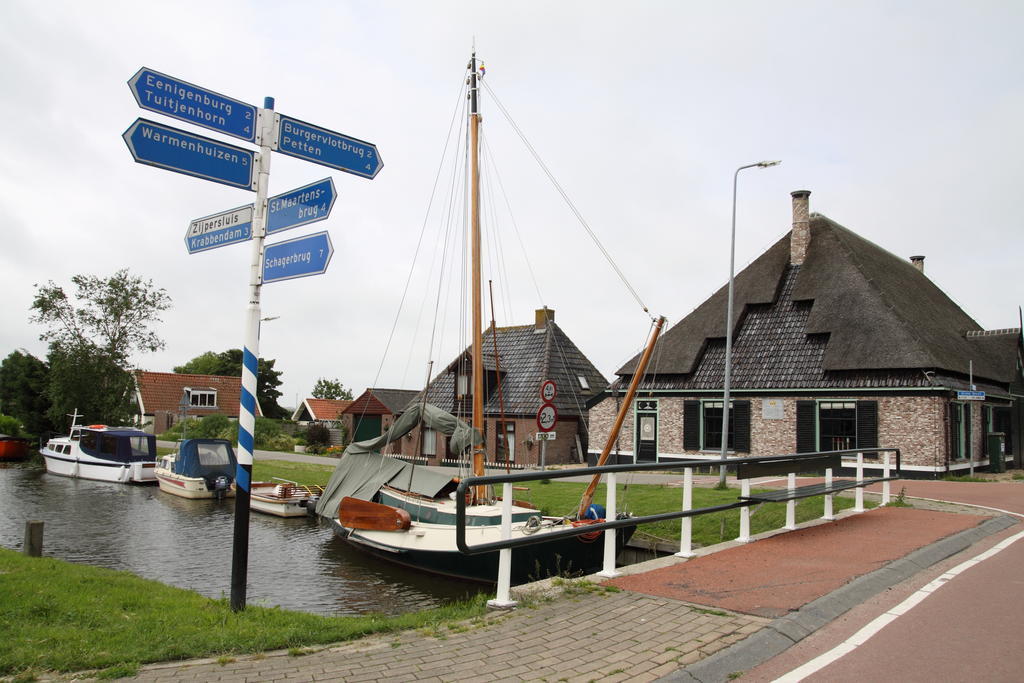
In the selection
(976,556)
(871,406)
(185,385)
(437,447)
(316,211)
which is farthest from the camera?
(185,385)

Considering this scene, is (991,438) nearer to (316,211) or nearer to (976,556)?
(976,556)

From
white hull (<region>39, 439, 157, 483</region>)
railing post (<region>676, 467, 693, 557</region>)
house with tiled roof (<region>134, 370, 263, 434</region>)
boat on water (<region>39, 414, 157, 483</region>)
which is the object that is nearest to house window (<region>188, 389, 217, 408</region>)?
house with tiled roof (<region>134, 370, 263, 434</region>)

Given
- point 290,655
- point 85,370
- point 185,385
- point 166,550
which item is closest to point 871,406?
point 166,550

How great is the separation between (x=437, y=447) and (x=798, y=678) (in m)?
32.9

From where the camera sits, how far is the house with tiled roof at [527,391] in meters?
33.4

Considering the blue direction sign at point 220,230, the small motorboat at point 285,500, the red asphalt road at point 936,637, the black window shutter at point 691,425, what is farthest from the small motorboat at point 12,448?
the red asphalt road at point 936,637

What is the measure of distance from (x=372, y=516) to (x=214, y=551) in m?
4.41

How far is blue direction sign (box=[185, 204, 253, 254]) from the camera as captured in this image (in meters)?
6.61

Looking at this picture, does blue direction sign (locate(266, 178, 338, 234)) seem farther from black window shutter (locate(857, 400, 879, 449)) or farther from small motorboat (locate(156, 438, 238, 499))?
black window shutter (locate(857, 400, 879, 449))

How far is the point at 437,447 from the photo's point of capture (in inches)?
1446

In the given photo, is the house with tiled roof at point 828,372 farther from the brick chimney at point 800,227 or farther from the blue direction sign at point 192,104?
the blue direction sign at point 192,104

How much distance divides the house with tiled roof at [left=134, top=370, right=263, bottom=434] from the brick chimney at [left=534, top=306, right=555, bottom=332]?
28733 millimetres

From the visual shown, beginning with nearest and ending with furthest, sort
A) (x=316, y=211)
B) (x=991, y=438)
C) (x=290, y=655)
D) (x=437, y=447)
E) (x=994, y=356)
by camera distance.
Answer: (x=290, y=655)
(x=316, y=211)
(x=991, y=438)
(x=994, y=356)
(x=437, y=447)

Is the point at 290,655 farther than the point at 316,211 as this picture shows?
→ No
